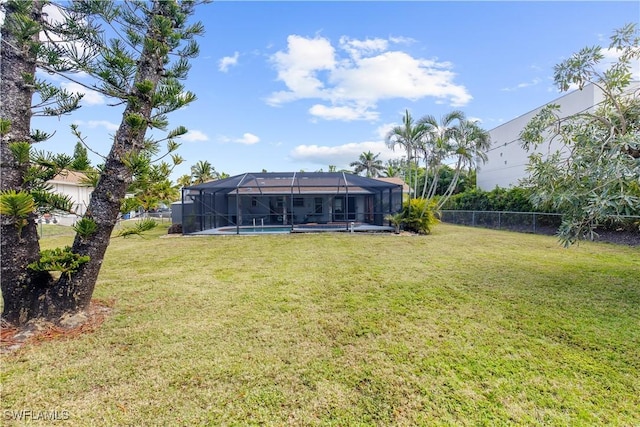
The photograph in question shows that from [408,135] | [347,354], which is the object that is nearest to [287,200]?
[408,135]

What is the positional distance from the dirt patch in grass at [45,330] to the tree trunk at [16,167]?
117 millimetres

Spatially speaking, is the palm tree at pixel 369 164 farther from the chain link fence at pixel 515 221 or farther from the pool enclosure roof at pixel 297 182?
the pool enclosure roof at pixel 297 182

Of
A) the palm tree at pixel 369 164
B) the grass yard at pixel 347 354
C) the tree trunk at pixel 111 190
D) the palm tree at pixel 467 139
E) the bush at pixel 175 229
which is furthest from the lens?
the palm tree at pixel 369 164

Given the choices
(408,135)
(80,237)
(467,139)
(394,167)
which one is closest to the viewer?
(80,237)

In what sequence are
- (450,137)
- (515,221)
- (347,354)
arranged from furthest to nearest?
(450,137), (515,221), (347,354)

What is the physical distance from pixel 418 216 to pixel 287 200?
8107 millimetres

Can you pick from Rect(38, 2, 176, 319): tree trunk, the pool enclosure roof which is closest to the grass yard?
Rect(38, 2, 176, 319): tree trunk

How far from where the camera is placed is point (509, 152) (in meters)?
20.5

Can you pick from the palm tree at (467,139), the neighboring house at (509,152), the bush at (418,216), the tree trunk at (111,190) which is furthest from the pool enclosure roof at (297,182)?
the tree trunk at (111,190)

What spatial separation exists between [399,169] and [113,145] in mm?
36580

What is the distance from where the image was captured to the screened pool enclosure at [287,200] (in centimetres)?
1302

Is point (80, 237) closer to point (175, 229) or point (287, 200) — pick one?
point (175, 229)

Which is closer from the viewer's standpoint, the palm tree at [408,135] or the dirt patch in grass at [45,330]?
the dirt patch in grass at [45,330]

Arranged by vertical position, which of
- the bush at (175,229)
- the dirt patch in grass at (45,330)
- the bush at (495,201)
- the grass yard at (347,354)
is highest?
the bush at (495,201)
